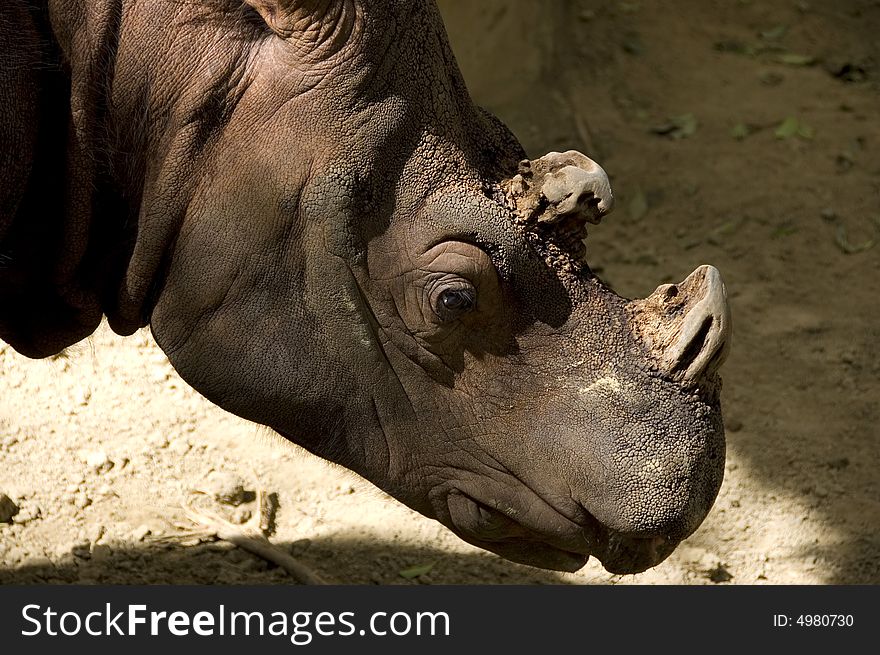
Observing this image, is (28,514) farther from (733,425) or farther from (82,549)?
(733,425)

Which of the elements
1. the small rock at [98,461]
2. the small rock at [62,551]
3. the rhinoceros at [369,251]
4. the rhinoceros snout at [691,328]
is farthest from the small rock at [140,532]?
the rhinoceros snout at [691,328]

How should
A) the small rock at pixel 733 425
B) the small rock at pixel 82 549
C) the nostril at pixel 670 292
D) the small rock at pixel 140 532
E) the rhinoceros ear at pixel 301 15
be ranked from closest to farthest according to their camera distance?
1. the rhinoceros ear at pixel 301 15
2. the nostril at pixel 670 292
3. the small rock at pixel 82 549
4. the small rock at pixel 140 532
5. the small rock at pixel 733 425

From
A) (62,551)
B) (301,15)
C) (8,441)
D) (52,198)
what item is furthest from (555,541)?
(8,441)

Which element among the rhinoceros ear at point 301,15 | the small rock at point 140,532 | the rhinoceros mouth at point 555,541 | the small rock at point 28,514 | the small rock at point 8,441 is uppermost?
the rhinoceros ear at point 301,15

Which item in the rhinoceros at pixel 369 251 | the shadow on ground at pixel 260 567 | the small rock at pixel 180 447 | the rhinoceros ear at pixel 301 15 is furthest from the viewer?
the small rock at pixel 180 447

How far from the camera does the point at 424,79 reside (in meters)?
3.13

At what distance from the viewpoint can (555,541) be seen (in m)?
3.35

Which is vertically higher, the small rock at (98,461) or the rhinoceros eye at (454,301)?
the rhinoceros eye at (454,301)

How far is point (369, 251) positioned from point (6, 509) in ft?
8.58

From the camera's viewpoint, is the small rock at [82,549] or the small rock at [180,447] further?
the small rock at [180,447]

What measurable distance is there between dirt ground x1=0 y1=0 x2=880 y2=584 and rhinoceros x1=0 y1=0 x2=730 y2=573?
0.61 metres

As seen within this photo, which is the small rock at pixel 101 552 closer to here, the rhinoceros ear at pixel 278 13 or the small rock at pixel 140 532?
the small rock at pixel 140 532

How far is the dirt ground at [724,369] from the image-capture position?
5031mm

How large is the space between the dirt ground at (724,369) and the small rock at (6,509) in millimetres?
32
